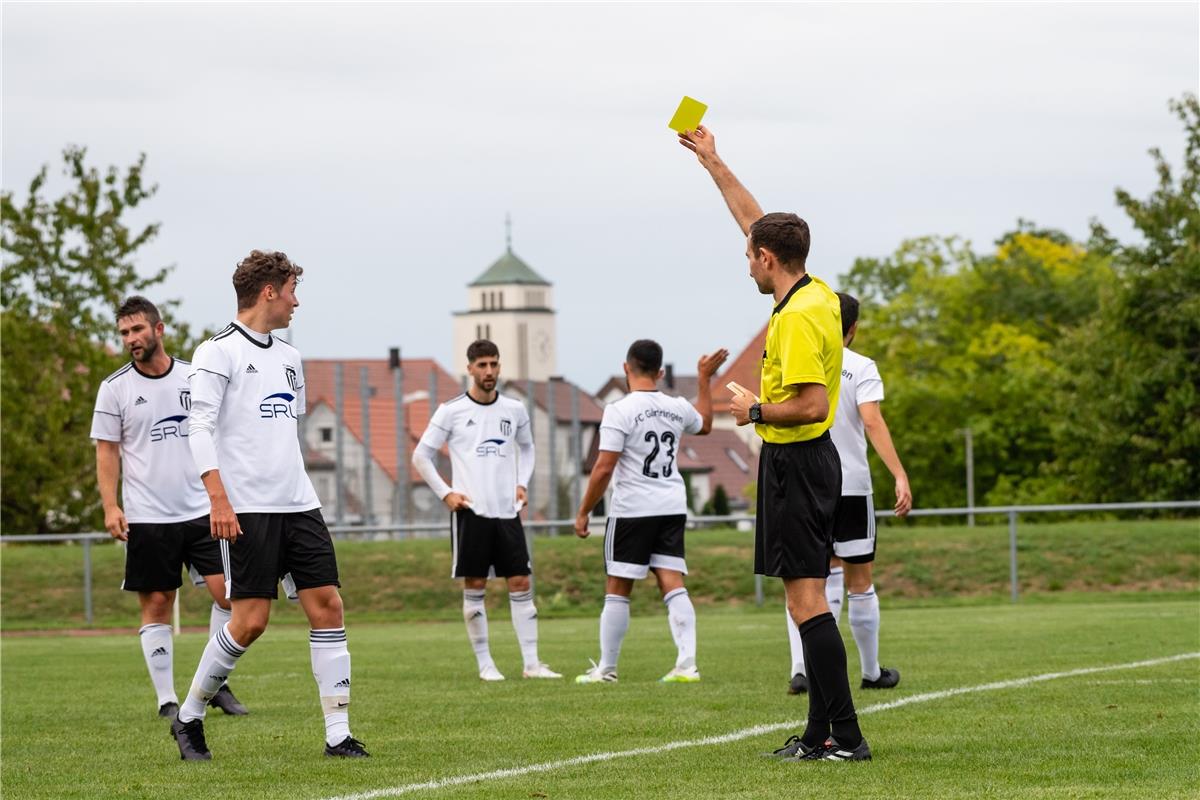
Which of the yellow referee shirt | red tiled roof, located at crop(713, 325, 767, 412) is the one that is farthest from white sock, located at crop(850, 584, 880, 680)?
red tiled roof, located at crop(713, 325, 767, 412)

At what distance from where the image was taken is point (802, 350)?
23.4 feet

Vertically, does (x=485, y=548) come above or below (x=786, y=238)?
below

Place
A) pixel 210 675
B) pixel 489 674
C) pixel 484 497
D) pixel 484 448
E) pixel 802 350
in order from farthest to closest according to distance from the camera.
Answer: pixel 484 448
pixel 484 497
pixel 489 674
pixel 210 675
pixel 802 350

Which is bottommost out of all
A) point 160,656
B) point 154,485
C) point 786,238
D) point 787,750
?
point 787,750

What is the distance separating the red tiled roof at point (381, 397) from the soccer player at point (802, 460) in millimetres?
32877

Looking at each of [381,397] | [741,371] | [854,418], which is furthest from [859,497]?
[741,371]

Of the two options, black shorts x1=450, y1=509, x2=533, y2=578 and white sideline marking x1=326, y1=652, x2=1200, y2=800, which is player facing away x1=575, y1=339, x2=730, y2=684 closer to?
black shorts x1=450, y1=509, x2=533, y2=578

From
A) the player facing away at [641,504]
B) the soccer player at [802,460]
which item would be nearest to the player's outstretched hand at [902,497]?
the player facing away at [641,504]

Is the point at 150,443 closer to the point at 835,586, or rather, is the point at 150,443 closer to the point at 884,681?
the point at 835,586

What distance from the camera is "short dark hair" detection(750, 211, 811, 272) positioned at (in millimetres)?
7285

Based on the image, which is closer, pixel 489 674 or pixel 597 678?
pixel 597 678

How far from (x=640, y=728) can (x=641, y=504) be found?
3275mm

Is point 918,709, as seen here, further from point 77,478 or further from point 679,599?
point 77,478

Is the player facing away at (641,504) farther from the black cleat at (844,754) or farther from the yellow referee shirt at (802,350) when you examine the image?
the black cleat at (844,754)
